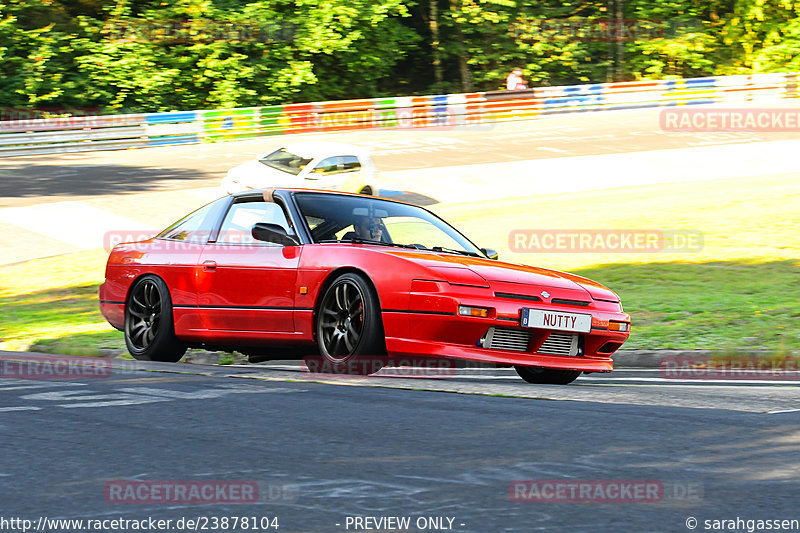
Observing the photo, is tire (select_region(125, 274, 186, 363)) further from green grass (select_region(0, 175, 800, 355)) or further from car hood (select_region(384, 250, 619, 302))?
car hood (select_region(384, 250, 619, 302))

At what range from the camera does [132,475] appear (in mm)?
4672

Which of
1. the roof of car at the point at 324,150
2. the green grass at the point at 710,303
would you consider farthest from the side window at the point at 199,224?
the roof of car at the point at 324,150

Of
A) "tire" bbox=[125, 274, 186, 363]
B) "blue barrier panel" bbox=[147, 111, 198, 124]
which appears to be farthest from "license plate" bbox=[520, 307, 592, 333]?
"blue barrier panel" bbox=[147, 111, 198, 124]

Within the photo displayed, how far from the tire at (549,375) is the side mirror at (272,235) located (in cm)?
194

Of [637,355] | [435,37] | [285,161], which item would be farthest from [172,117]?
[637,355]

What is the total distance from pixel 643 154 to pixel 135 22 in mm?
21502

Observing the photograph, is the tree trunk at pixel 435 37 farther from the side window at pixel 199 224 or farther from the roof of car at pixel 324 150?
the side window at pixel 199 224

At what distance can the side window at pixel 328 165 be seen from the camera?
2273 centimetres

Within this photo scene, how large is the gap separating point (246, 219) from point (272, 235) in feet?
2.44

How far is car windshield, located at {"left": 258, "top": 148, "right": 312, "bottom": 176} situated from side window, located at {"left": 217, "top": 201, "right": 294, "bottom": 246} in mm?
13365

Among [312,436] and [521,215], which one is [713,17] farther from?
[312,436]

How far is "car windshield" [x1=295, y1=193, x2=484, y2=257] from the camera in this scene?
8633 mm

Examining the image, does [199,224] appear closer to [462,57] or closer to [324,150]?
[324,150]

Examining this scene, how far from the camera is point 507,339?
766cm
